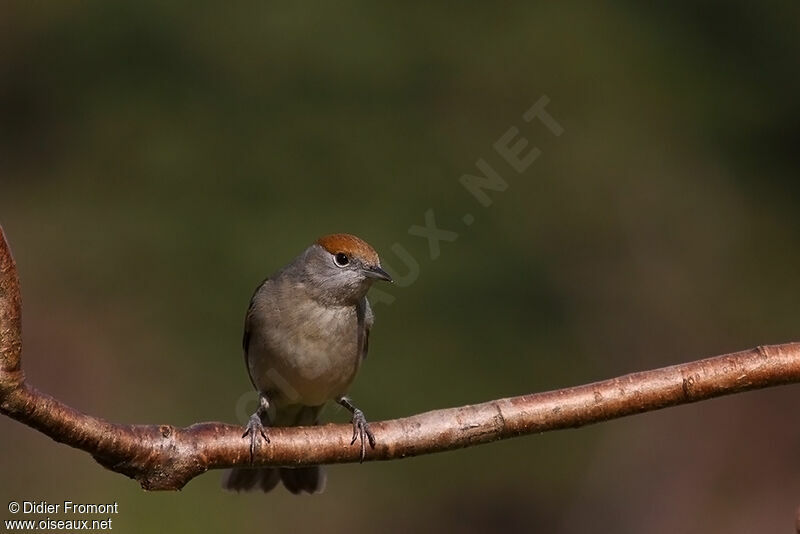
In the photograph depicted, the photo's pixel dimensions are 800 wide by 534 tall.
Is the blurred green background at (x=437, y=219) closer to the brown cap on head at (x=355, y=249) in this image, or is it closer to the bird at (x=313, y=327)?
the bird at (x=313, y=327)

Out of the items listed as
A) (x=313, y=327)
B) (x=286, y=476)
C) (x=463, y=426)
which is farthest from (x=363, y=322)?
(x=463, y=426)

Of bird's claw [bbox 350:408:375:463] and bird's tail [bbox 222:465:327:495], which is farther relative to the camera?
bird's tail [bbox 222:465:327:495]

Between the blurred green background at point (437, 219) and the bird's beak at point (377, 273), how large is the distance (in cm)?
319

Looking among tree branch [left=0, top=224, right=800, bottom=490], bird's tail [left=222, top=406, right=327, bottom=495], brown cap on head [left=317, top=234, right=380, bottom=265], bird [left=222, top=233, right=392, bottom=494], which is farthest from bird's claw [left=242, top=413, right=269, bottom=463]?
bird's tail [left=222, top=406, right=327, bottom=495]

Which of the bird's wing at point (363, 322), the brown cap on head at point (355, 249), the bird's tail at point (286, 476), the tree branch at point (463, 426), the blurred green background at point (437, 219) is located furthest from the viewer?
the blurred green background at point (437, 219)

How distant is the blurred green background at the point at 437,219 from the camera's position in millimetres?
9359

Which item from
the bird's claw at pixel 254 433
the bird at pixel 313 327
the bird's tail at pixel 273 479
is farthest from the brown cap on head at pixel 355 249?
the bird's claw at pixel 254 433

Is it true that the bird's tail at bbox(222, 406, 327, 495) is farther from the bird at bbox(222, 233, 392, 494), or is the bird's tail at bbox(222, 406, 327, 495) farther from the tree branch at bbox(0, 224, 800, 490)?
the tree branch at bbox(0, 224, 800, 490)

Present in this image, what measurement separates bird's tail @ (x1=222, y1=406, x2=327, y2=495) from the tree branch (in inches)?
69.1

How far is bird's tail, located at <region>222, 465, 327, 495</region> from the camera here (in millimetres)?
6273

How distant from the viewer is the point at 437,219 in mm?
10055

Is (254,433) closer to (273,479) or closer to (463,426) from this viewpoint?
(463,426)

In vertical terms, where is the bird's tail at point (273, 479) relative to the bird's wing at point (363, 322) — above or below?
below

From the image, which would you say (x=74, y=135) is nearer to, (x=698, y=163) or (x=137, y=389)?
(x=137, y=389)
